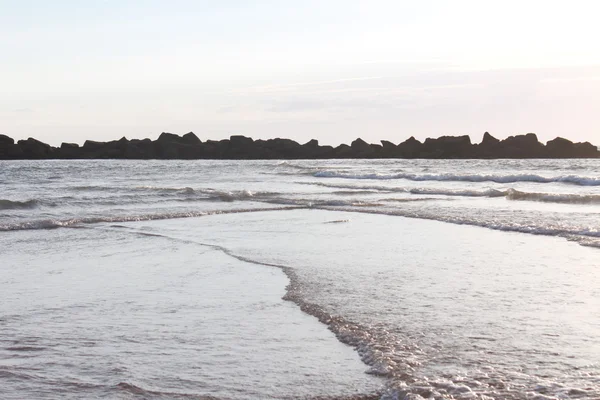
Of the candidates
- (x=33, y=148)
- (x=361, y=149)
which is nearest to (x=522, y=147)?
(x=361, y=149)

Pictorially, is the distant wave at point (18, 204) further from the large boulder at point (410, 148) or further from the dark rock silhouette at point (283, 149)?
the large boulder at point (410, 148)

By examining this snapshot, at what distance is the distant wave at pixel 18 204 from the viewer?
59.8 ft

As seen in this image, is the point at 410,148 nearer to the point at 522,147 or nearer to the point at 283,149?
the point at 522,147

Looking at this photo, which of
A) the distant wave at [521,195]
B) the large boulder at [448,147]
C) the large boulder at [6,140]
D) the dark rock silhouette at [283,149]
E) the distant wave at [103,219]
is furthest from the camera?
the large boulder at [6,140]

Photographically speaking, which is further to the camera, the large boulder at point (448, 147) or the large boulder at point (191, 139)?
the large boulder at point (191, 139)

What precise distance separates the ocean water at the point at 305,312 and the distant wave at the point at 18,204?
582cm

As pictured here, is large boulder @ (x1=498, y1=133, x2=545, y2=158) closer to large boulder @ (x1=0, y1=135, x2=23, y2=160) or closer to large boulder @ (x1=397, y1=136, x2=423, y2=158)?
large boulder @ (x1=397, y1=136, x2=423, y2=158)

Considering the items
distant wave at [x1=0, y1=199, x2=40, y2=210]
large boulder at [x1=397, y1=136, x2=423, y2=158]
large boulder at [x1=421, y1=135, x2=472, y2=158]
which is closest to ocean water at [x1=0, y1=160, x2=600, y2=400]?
distant wave at [x1=0, y1=199, x2=40, y2=210]

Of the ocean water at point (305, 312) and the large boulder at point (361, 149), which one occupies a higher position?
the large boulder at point (361, 149)

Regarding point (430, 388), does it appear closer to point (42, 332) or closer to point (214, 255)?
point (42, 332)

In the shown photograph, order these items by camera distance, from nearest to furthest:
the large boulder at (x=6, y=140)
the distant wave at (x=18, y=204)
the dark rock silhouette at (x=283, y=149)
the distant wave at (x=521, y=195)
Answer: the distant wave at (x=18, y=204) < the distant wave at (x=521, y=195) < the dark rock silhouette at (x=283, y=149) < the large boulder at (x=6, y=140)

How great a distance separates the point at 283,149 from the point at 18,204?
3005 inches

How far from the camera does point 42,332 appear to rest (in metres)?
5.25

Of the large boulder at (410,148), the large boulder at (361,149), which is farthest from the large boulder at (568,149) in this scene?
the large boulder at (361,149)
